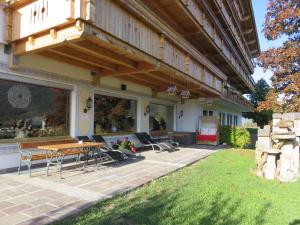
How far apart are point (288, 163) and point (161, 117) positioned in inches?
378

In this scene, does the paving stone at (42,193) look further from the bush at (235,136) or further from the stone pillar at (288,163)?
the bush at (235,136)

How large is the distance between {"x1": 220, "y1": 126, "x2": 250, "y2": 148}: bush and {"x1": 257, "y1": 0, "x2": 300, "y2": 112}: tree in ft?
10.3

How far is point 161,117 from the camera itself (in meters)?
16.1

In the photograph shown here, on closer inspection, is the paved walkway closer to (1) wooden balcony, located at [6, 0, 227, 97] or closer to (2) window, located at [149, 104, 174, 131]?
(1) wooden balcony, located at [6, 0, 227, 97]

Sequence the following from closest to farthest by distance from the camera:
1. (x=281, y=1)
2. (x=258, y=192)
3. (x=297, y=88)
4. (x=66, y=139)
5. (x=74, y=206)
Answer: (x=74, y=206)
(x=258, y=192)
(x=66, y=139)
(x=297, y=88)
(x=281, y=1)

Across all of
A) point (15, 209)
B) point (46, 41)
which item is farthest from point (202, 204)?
point (46, 41)

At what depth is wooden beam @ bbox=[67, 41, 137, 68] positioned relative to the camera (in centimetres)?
631

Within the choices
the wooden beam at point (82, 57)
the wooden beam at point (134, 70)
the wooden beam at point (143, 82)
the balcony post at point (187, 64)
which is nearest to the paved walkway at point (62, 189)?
the wooden beam at point (134, 70)

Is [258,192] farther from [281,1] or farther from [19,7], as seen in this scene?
[281,1]

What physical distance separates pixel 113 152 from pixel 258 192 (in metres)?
4.73

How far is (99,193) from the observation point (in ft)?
17.6

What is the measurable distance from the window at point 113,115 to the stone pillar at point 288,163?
6.55m

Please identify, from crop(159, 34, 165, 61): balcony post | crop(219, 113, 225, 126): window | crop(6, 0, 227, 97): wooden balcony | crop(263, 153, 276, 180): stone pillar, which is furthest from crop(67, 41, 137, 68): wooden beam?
crop(219, 113, 225, 126): window

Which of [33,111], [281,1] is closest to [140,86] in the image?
[33,111]
